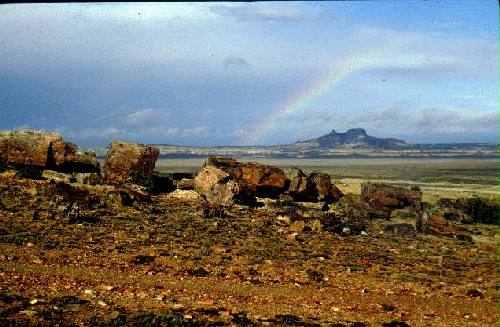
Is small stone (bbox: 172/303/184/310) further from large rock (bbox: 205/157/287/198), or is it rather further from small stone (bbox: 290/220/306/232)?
large rock (bbox: 205/157/287/198)

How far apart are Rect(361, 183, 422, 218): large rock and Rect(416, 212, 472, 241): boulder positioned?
370 cm

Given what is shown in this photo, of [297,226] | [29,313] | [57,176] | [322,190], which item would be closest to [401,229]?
[297,226]

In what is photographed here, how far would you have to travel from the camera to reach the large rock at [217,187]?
1155 inches

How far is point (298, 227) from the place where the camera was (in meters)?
22.9

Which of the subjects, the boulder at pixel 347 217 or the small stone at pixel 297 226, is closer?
the small stone at pixel 297 226

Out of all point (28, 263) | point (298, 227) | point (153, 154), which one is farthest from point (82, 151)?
point (28, 263)

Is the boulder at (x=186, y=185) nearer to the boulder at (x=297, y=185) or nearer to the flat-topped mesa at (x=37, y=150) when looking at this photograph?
the boulder at (x=297, y=185)

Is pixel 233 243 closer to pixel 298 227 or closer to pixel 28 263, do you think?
pixel 298 227

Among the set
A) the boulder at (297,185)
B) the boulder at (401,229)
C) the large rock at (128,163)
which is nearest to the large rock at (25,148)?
the large rock at (128,163)

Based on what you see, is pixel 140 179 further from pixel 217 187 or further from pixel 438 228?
pixel 438 228

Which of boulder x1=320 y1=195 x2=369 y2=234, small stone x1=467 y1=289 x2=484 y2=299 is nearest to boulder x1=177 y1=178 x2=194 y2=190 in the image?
boulder x1=320 y1=195 x2=369 y2=234

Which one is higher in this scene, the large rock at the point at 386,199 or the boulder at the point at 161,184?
the boulder at the point at 161,184

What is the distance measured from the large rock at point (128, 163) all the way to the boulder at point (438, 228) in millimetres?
16266

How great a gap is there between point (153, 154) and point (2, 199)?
11.8 meters
